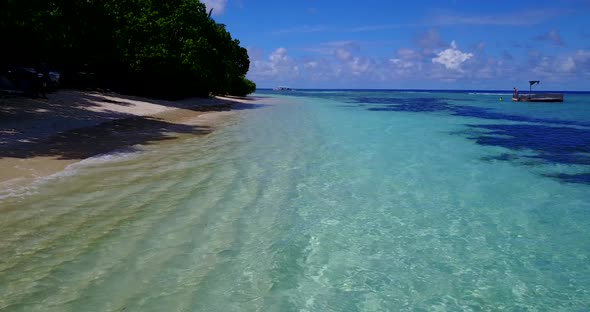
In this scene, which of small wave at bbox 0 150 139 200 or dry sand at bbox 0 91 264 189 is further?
dry sand at bbox 0 91 264 189

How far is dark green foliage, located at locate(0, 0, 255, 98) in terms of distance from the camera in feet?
78.3

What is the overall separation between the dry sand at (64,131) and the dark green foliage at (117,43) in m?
3.90

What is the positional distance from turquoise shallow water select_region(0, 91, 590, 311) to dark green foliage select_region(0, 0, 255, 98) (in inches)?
534

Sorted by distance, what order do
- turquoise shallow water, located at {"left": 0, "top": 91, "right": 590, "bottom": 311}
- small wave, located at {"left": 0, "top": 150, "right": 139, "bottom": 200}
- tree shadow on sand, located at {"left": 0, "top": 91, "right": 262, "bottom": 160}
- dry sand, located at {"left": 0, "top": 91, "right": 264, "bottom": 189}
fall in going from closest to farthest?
turquoise shallow water, located at {"left": 0, "top": 91, "right": 590, "bottom": 311}
small wave, located at {"left": 0, "top": 150, "right": 139, "bottom": 200}
dry sand, located at {"left": 0, "top": 91, "right": 264, "bottom": 189}
tree shadow on sand, located at {"left": 0, "top": 91, "right": 262, "bottom": 160}

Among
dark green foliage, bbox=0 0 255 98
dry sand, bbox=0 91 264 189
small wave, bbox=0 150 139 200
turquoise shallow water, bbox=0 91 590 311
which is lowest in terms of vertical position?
turquoise shallow water, bbox=0 91 590 311

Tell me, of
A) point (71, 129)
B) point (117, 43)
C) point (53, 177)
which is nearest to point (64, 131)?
point (71, 129)

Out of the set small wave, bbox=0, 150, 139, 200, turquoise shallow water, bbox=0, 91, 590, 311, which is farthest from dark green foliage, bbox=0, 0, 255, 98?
turquoise shallow water, bbox=0, 91, 590, 311

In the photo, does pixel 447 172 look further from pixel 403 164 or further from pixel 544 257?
pixel 544 257

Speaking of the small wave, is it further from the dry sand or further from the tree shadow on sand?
the tree shadow on sand

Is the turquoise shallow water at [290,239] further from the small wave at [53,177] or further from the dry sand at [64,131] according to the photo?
the dry sand at [64,131]

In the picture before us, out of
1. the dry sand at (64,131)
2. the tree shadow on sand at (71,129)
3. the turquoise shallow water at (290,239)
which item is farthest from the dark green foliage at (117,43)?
the turquoise shallow water at (290,239)

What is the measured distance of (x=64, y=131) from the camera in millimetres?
19766

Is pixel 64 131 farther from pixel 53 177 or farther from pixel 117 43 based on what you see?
pixel 117 43

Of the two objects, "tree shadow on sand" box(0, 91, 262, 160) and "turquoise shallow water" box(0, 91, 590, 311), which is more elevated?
"tree shadow on sand" box(0, 91, 262, 160)
